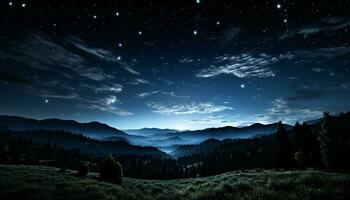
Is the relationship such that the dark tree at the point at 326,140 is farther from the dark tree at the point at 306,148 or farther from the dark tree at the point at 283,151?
the dark tree at the point at 283,151

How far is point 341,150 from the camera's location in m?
29.4

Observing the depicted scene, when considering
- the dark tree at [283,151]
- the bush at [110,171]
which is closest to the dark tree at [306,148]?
the dark tree at [283,151]

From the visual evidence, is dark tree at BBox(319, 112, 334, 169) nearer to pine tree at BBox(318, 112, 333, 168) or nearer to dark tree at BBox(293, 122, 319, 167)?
pine tree at BBox(318, 112, 333, 168)

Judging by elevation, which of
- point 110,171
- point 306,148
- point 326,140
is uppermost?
point 326,140

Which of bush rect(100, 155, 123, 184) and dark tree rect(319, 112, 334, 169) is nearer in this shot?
dark tree rect(319, 112, 334, 169)

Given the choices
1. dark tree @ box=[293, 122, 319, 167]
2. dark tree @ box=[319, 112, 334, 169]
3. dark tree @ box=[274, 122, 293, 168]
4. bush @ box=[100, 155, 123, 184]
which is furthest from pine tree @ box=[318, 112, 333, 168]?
bush @ box=[100, 155, 123, 184]

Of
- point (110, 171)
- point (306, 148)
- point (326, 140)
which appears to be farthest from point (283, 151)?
point (110, 171)

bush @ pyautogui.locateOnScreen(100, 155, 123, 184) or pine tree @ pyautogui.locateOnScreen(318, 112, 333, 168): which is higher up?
pine tree @ pyautogui.locateOnScreen(318, 112, 333, 168)

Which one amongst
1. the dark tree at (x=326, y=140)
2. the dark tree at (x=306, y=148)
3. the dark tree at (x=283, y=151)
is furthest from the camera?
the dark tree at (x=283, y=151)

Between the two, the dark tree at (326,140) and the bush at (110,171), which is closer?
the dark tree at (326,140)

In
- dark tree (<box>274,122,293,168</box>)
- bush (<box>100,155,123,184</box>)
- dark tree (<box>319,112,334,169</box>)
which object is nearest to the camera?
dark tree (<box>319,112,334,169</box>)

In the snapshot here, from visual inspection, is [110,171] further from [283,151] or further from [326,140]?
[283,151]

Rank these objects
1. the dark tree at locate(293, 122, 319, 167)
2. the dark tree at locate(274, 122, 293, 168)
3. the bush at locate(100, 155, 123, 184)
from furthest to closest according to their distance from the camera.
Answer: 1. the dark tree at locate(274, 122, 293, 168)
2. the dark tree at locate(293, 122, 319, 167)
3. the bush at locate(100, 155, 123, 184)

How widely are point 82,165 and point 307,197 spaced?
1339 inches
